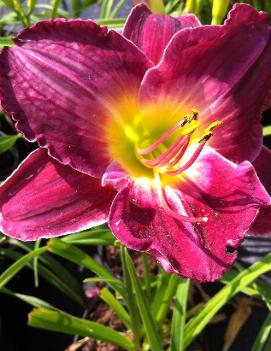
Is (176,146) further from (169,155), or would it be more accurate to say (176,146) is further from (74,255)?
(74,255)

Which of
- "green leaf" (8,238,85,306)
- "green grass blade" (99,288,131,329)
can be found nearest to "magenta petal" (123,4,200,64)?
"green grass blade" (99,288,131,329)

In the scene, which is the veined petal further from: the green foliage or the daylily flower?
the green foliage

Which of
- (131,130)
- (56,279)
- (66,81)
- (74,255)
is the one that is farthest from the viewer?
(56,279)

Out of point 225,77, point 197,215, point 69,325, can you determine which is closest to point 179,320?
point 69,325

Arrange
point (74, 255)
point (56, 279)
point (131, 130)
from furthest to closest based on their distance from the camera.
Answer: point (56, 279) → point (74, 255) → point (131, 130)

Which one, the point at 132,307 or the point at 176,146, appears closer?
the point at 176,146

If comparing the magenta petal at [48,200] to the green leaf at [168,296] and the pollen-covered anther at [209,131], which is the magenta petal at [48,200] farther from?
the green leaf at [168,296]

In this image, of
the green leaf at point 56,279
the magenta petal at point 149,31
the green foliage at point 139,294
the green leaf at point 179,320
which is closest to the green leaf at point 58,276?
the green leaf at point 56,279
